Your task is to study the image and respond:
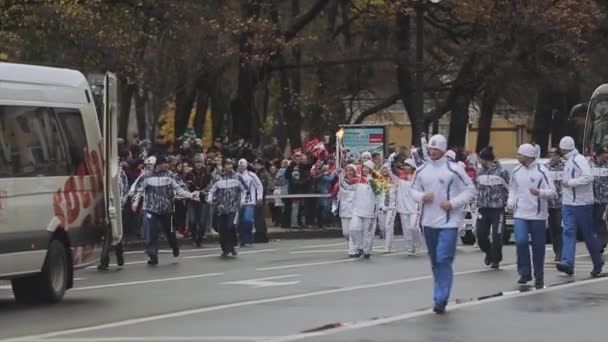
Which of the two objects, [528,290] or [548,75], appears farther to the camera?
[548,75]

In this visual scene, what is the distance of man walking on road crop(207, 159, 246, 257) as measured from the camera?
1017 inches

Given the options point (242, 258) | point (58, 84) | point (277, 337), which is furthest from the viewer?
point (242, 258)

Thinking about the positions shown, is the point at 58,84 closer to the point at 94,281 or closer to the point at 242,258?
the point at 94,281

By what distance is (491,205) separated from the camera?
21.4 m

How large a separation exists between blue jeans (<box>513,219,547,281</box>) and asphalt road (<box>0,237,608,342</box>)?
30 cm

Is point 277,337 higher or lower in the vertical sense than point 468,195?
lower

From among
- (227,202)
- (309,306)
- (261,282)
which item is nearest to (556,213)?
(261,282)

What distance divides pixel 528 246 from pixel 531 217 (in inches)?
14.6

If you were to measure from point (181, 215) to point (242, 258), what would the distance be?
4.75m

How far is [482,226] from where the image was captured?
71.0ft

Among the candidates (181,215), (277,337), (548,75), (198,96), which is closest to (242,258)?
(181,215)

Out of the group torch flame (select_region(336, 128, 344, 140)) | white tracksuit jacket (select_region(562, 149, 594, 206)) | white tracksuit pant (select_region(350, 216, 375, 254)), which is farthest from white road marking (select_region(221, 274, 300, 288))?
torch flame (select_region(336, 128, 344, 140))

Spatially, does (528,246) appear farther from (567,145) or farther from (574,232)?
(567,145)

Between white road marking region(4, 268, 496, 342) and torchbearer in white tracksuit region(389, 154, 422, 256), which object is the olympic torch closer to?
torchbearer in white tracksuit region(389, 154, 422, 256)
